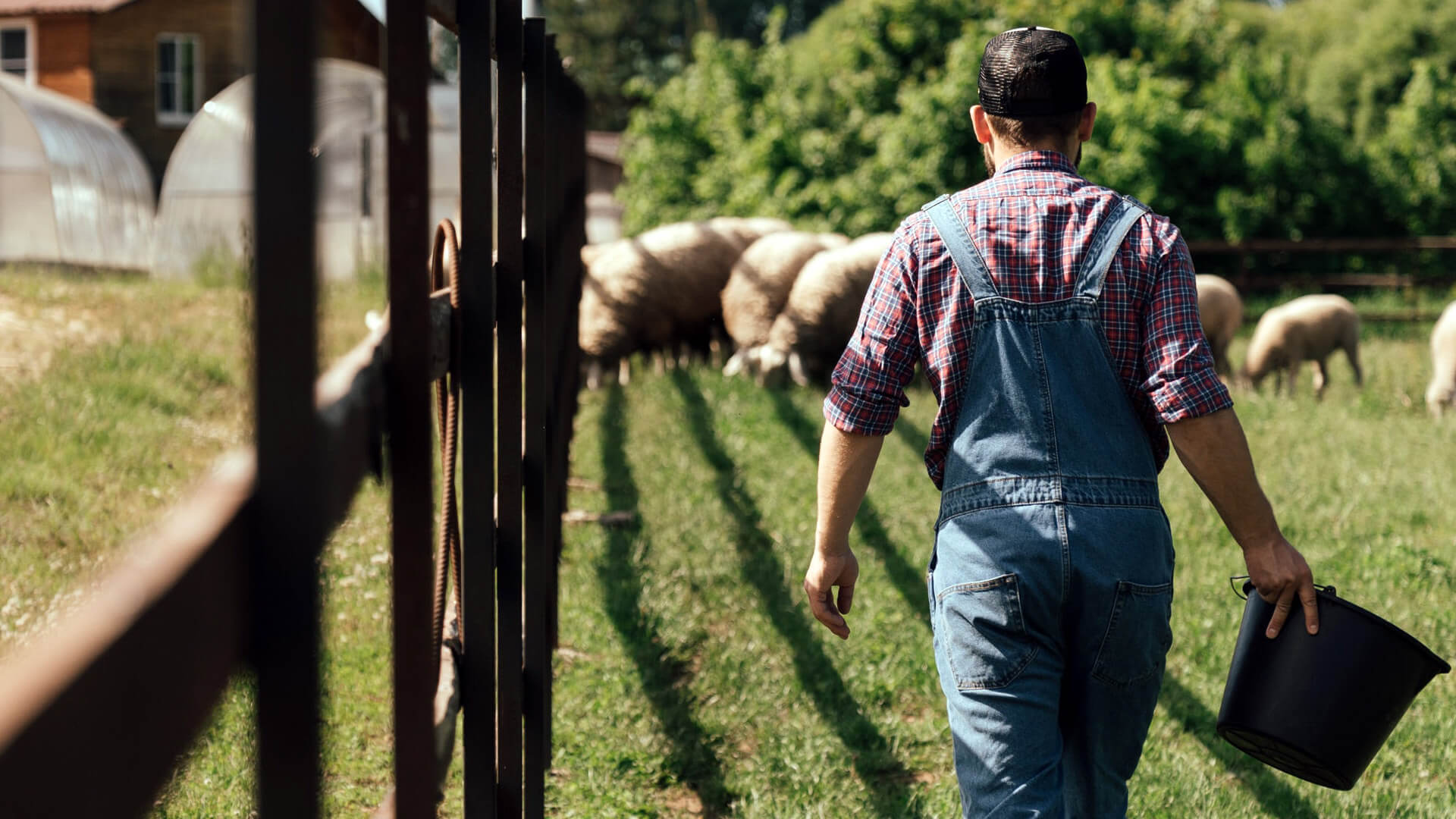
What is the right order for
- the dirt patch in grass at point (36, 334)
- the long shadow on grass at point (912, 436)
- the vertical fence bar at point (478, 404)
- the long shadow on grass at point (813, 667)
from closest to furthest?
the vertical fence bar at point (478, 404), the long shadow on grass at point (813, 667), the dirt patch in grass at point (36, 334), the long shadow on grass at point (912, 436)

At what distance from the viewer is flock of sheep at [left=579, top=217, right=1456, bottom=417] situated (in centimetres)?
1166

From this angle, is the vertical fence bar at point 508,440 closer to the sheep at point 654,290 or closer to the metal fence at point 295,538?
the metal fence at point 295,538

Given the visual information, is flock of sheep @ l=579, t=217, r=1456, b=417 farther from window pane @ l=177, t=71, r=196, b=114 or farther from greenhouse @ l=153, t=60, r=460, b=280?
window pane @ l=177, t=71, r=196, b=114

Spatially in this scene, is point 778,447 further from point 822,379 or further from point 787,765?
point 787,765

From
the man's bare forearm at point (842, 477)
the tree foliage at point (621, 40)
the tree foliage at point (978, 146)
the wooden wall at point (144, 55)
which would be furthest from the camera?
the tree foliage at point (621, 40)

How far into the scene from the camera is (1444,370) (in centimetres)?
1180

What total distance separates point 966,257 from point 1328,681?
1.13 metres

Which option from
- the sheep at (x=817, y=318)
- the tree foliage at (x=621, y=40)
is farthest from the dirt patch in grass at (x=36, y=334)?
the tree foliage at (x=621, y=40)

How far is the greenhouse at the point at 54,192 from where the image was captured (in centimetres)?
1669

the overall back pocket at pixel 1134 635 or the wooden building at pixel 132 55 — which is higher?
the wooden building at pixel 132 55

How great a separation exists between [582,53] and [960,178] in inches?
1875

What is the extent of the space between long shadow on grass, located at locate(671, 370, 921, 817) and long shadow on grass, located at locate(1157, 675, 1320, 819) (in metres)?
0.82

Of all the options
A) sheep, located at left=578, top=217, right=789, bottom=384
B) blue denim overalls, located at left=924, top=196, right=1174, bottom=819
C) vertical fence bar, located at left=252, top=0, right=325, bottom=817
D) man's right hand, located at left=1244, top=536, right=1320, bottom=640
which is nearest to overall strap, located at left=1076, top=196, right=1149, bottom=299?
blue denim overalls, located at left=924, top=196, right=1174, bottom=819

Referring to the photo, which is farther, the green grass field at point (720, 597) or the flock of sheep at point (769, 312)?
the flock of sheep at point (769, 312)
